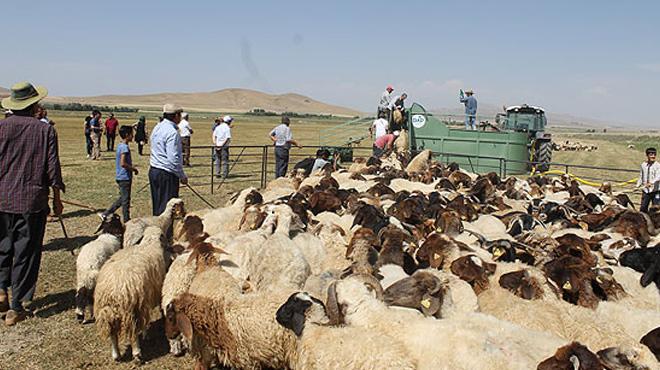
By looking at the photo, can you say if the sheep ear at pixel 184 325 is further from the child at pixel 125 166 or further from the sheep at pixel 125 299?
the child at pixel 125 166

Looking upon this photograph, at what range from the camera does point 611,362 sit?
13.2 feet

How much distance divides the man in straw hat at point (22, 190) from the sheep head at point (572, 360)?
580cm

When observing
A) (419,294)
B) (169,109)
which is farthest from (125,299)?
(169,109)

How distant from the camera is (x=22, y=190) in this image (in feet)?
21.0

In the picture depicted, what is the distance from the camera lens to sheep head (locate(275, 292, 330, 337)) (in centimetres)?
463

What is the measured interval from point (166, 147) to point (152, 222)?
1227 millimetres

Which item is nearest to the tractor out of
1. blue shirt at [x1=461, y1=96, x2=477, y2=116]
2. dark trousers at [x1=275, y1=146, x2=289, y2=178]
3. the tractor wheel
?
the tractor wheel

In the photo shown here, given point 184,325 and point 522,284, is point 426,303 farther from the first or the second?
point 184,325

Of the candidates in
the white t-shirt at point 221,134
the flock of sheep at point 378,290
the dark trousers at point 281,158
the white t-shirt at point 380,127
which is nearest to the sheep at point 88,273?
the flock of sheep at point 378,290

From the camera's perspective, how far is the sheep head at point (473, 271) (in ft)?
19.4

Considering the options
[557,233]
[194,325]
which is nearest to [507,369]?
[194,325]

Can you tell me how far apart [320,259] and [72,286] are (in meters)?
3.76

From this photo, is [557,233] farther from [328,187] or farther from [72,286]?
[72,286]

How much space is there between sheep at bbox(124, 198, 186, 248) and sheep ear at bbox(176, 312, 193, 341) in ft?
8.18
